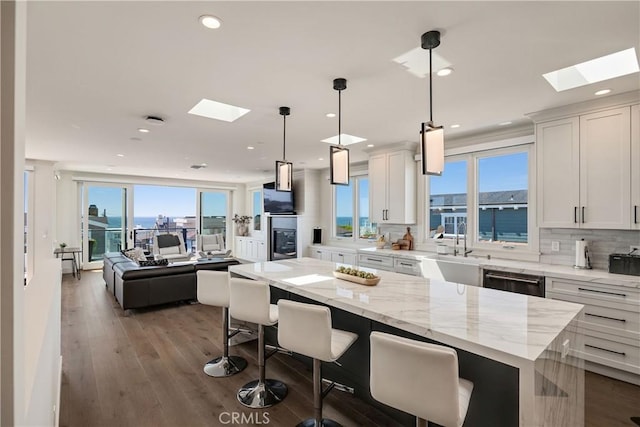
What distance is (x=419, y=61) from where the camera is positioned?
8.04 ft

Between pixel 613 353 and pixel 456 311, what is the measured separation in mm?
2297

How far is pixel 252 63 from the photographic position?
2.39 meters

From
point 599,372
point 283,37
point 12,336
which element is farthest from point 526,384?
point 599,372

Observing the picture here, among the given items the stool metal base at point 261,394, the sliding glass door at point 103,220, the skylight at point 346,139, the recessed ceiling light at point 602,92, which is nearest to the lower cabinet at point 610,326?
the recessed ceiling light at point 602,92

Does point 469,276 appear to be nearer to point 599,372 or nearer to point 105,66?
point 599,372

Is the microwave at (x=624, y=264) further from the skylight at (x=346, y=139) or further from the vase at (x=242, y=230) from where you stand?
the vase at (x=242, y=230)

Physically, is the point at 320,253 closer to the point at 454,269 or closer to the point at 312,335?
the point at 454,269

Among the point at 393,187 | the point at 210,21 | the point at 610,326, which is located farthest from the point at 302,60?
the point at 610,326

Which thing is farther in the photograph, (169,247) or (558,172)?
(169,247)

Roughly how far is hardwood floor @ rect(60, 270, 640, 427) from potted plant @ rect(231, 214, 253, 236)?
Answer: 6.28 metres

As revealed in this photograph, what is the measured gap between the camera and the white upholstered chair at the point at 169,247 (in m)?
7.58

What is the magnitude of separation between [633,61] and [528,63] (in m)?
0.90

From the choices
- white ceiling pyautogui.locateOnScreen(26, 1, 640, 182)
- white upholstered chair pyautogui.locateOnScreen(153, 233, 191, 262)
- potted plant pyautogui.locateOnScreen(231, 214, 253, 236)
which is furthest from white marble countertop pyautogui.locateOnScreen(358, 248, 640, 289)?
potted plant pyautogui.locateOnScreen(231, 214, 253, 236)

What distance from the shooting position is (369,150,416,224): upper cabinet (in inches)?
202
